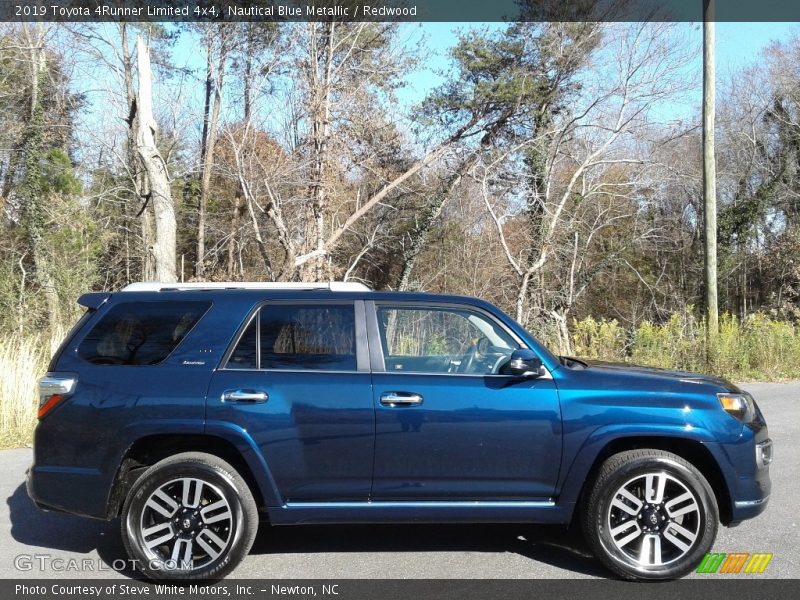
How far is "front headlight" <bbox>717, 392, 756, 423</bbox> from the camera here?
15.2ft

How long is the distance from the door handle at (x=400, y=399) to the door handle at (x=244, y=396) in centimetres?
73

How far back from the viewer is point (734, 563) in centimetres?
478

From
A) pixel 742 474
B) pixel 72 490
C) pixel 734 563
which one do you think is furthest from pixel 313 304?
pixel 734 563

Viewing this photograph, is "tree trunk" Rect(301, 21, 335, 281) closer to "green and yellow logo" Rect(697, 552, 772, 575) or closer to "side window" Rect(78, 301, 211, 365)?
"side window" Rect(78, 301, 211, 365)

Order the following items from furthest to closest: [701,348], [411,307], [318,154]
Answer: [318,154] → [701,348] → [411,307]

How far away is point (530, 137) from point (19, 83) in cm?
1738

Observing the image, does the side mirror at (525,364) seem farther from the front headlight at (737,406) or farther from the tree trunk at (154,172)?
the tree trunk at (154,172)

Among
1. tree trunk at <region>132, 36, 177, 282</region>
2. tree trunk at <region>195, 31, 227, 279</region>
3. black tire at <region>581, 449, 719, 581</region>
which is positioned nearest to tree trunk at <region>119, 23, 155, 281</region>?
tree trunk at <region>195, 31, 227, 279</region>

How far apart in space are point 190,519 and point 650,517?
2.82 m

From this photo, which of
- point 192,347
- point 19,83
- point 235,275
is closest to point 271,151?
point 235,275

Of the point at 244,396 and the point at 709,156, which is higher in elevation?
the point at 709,156

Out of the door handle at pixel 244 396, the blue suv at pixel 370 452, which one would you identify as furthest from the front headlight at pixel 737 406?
the door handle at pixel 244 396

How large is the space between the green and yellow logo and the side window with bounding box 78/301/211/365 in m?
3.65

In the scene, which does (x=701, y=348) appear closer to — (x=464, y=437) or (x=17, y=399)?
(x=464, y=437)
